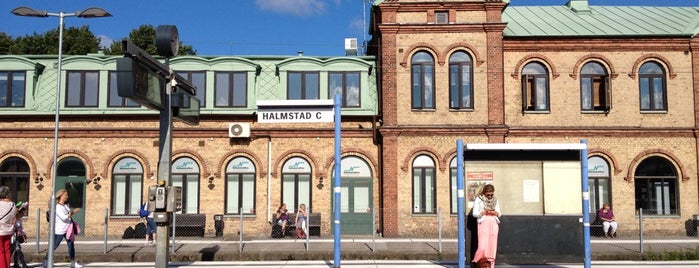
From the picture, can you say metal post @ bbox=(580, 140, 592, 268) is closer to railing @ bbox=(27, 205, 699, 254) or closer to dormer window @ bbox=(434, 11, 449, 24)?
railing @ bbox=(27, 205, 699, 254)

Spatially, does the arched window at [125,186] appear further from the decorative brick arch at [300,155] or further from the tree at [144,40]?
the tree at [144,40]

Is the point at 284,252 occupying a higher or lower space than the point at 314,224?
lower

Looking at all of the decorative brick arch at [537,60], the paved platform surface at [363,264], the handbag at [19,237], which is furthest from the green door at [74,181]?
the decorative brick arch at [537,60]

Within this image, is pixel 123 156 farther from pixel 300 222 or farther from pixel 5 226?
pixel 5 226

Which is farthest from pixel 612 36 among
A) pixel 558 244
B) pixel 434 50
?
pixel 558 244

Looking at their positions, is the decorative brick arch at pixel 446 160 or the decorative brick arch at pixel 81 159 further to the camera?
the decorative brick arch at pixel 81 159

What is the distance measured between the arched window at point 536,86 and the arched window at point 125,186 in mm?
15124

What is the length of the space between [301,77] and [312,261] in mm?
10928

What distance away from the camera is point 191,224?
2467cm

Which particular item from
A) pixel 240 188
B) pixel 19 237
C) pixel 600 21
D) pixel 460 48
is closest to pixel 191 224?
pixel 240 188

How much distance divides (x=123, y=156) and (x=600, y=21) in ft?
64.9

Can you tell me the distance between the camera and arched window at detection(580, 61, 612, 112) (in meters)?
25.8

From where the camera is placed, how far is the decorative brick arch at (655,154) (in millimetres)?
25297

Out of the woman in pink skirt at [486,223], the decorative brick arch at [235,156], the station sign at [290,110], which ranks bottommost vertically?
the woman in pink skirt at [486,223]
